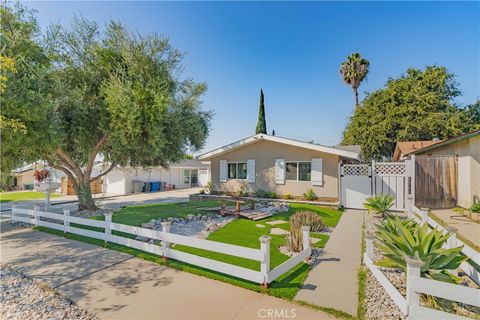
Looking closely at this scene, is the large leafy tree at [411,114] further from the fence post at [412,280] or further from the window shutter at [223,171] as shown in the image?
the fence post at [412,280]

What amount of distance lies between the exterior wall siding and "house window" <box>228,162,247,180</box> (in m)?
0.28

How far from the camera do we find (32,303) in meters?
3.84

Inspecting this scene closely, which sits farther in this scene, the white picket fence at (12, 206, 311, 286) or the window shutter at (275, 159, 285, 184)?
the window shutter at (275, 159, 285, 184)

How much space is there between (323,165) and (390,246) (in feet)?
30.3

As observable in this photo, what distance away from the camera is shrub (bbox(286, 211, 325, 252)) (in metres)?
5.81

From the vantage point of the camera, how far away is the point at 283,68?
16.4 metres

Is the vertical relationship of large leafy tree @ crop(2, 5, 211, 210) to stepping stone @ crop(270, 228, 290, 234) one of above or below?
above

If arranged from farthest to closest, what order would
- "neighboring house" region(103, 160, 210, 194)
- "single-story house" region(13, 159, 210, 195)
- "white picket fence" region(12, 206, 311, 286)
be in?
"neighboring house" region(103, 160, 210, 194)
"single-story house" region(13, 159, 210, 195)
"white picket fence" region(12, 206, 311, 286)

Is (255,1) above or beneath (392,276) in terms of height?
above

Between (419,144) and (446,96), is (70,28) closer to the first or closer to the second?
(419,144)

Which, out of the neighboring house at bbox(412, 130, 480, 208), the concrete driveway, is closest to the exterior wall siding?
the concrete driveway

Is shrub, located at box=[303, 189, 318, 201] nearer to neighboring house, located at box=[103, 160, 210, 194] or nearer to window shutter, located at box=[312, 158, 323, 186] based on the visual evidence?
window shutter, located at box=[312, 158, 323, 186]

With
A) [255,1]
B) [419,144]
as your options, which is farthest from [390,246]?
[419,144]

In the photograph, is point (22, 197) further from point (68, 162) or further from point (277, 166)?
point (277, 166)
